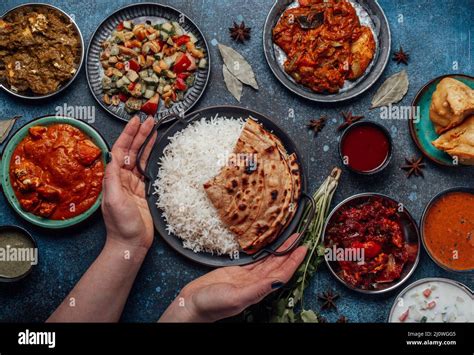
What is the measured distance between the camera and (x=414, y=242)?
421 centimetres

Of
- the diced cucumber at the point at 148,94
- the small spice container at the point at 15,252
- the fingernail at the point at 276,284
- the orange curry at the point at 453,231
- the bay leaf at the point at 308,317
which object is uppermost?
the diced cucumber at the point at 148,94

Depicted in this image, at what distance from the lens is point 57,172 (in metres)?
4.07

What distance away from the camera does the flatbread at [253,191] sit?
4.02 metres

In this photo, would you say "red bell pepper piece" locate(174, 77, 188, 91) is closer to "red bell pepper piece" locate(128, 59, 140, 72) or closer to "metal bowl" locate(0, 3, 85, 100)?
"red bell pepper piece" locate(128, 59, 140, 72)

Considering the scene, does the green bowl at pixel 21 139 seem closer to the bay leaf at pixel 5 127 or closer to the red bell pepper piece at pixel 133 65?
the bay leaf at pixel 5 127

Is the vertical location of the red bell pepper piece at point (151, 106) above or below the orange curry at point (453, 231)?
above

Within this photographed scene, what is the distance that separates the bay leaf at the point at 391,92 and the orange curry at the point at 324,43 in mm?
233

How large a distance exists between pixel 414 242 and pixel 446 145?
0.78 metres

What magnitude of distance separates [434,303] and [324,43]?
2.15 m

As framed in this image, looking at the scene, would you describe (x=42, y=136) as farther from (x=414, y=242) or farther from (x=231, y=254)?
(x=414, y=242)

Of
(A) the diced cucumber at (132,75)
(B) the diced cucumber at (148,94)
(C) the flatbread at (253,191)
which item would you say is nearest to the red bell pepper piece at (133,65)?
(A) the diced cucumber at (132,75)

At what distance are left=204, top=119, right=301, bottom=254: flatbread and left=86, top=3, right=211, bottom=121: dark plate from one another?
1.86ft

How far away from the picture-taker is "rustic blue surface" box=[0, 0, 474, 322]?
429cm

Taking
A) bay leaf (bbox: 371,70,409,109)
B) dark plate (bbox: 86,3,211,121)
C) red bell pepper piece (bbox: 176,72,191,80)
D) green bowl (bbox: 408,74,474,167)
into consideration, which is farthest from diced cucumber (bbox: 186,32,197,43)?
green bowl (bbox: 408,74,474,167)
